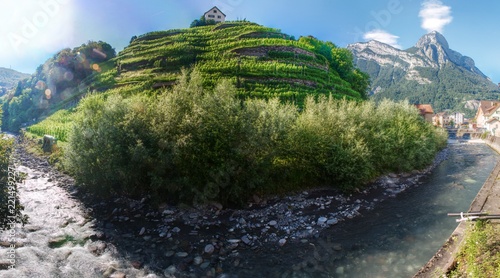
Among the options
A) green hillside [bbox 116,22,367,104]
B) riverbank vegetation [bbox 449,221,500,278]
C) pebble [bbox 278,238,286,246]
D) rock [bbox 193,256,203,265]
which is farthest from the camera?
green hillside [bbox 116,22,367,104]

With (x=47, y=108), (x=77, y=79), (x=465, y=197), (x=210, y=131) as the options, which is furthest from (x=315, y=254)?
(x=47, y=108)

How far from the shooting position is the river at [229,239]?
1129 cm

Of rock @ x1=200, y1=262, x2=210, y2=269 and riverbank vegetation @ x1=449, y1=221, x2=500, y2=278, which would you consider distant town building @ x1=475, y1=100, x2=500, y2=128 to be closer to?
riverbank vegetation @ x1=449, y1=221, x2=500, y2=278

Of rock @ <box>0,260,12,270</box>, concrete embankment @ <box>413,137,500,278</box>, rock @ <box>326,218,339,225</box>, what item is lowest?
rock @ <box>326,218,339,225</box>

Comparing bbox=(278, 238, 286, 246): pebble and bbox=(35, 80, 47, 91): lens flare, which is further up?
bbox=(35, 80, 47, 91): lens flare

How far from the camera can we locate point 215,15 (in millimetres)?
89062

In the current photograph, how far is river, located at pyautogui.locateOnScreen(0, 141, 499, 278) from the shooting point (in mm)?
11289

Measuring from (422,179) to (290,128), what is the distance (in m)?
18.0

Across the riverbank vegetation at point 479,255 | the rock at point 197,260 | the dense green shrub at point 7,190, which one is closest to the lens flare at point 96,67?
the dense green shrub at point 7,190

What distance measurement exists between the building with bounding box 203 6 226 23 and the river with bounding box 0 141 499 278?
82079 millimetres

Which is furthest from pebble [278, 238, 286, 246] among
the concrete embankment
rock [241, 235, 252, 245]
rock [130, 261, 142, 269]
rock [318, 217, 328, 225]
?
rock [130, 261, 142, 269]

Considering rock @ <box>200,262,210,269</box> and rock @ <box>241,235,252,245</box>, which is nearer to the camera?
rock @ <box>200,262,210,269</box>

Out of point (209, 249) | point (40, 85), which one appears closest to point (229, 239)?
point (209, 249)

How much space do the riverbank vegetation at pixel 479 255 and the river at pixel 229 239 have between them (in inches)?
104
